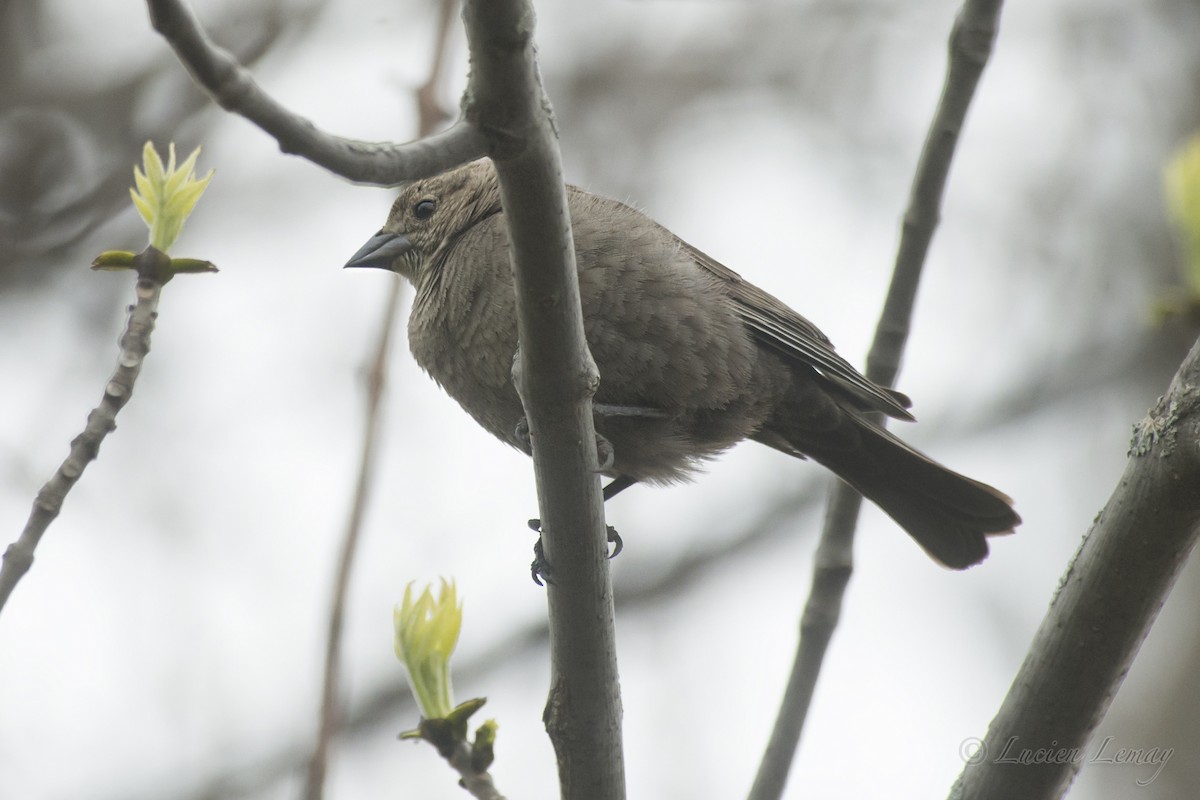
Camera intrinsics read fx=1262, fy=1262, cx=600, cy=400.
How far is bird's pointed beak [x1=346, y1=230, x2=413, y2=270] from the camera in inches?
185

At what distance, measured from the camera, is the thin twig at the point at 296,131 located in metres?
1.56

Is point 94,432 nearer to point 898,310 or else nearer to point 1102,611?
point 1102,611

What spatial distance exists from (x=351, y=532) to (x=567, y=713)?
0.66 m

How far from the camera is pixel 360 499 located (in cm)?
287

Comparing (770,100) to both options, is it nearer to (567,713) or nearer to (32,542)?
(567,713)

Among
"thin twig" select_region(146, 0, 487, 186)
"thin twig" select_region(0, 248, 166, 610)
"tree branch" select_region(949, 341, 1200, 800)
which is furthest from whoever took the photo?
"tree branch" select_region(949, 341, 1200, 800)

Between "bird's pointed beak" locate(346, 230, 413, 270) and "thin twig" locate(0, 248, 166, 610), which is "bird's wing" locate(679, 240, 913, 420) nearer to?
"bird's pointed beak" locate(346, 230, 413, 270)

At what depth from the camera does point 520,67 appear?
2.01 metres

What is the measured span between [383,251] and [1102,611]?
307 centimetres

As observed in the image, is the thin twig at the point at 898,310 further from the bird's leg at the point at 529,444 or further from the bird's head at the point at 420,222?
the bird's head at the point at 420,222

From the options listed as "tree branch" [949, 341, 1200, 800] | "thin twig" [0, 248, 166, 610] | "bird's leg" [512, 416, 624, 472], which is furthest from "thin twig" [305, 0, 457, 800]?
"tree branch" [949, 341, 1200, 800]

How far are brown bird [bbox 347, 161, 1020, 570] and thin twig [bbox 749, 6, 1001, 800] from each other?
0.50m

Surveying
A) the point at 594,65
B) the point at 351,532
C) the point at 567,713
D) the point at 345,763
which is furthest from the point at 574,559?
the point at 594,65

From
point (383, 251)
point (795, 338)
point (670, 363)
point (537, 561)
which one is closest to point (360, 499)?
point (537, 561)
